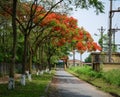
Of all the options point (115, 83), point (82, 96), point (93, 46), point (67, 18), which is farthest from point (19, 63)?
point (82, 96)

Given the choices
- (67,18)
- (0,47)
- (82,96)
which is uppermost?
(67,18)

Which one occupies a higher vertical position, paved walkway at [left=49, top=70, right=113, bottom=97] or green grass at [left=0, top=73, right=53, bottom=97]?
green grass at [left=0, top=73, right=53, bottom=97]

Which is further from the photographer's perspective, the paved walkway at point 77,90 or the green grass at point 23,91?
the paved walkway at point 77,90

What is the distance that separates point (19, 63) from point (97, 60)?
25553mm

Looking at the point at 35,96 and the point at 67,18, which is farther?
the point at 67,18

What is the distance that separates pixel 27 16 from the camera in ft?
124

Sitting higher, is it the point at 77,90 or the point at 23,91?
the point at 23,91

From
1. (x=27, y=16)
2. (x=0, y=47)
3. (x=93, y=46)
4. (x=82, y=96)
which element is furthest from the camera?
(x=93, y=46)

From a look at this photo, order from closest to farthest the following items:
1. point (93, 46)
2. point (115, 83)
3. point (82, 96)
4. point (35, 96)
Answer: point (35, 96) < point (82, 96) < point (115, 83) < point (93, 46)

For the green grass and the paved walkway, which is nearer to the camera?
the green grass

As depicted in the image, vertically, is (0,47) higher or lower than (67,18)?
lower

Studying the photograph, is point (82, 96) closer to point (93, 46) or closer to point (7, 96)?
point (7, 96)

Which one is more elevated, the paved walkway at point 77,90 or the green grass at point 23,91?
the green grass at point 23,91

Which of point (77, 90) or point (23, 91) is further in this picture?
point (77, 90)
